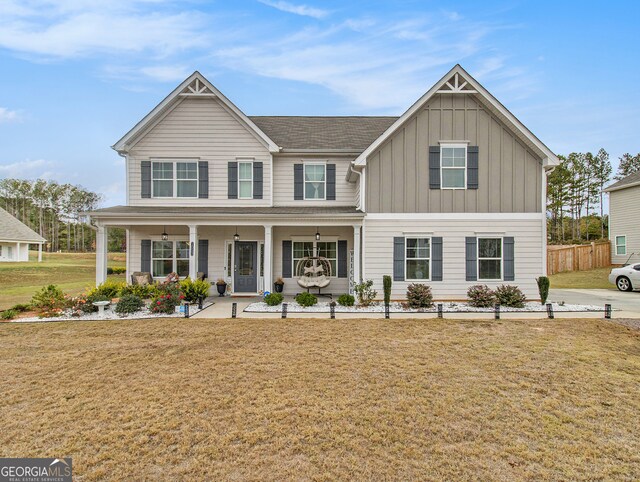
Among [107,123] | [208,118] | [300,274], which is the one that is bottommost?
[300,274]

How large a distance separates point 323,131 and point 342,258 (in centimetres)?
634

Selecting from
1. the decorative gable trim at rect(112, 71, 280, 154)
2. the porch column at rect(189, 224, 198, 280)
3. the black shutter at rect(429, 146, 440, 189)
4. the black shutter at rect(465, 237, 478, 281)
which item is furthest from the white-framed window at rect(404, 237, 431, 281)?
the porch column at rect(189, 224, 198, 280)

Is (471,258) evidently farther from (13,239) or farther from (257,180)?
(13,239)

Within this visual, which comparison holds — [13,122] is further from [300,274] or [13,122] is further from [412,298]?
[412,298]

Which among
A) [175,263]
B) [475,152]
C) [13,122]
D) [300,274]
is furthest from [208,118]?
[13,122]

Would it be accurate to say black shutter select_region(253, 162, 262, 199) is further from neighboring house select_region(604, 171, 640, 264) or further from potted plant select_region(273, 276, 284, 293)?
neighboring house select_region(604, 171, 640, 264)

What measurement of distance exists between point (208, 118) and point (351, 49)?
8605 millimetres

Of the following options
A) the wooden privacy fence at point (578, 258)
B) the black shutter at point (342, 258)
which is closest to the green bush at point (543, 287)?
the black shutter at point (342, 258)

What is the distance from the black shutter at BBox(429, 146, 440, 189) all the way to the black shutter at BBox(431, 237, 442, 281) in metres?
2.11

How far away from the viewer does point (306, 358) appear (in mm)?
6695

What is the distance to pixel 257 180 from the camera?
47.3 ft

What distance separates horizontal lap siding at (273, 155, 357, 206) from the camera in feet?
48.4

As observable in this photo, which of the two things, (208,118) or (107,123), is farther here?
(107,123)

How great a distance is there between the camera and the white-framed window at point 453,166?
12570 mm
